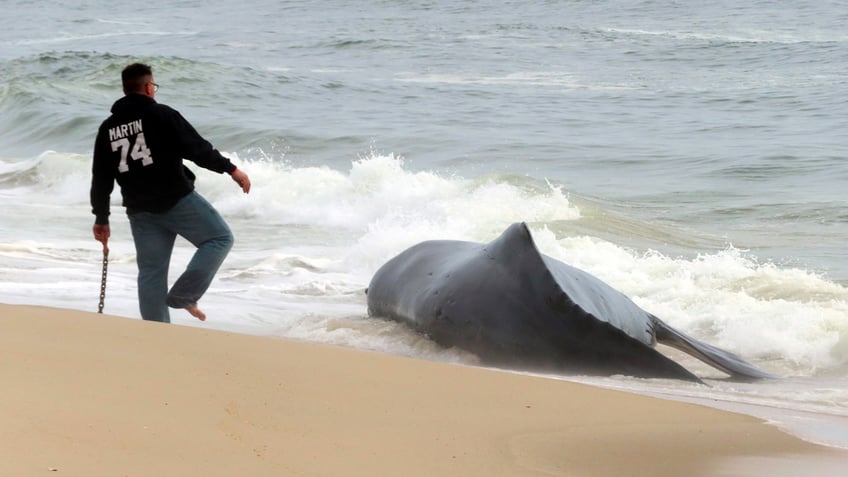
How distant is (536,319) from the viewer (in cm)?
598

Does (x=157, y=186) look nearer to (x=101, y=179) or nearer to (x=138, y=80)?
(x=101, y=179)

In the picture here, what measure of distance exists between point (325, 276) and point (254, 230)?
3.11 metres

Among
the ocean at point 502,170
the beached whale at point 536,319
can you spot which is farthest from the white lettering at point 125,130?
the beached whale at point 536,319

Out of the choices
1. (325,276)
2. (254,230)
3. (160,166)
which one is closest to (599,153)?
(254,230)

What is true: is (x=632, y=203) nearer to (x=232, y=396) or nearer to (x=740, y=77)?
(x=232, y=396)

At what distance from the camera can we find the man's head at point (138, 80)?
6.66m

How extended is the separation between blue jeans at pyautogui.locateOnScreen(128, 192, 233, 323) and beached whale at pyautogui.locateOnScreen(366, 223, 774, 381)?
1091 millimetres

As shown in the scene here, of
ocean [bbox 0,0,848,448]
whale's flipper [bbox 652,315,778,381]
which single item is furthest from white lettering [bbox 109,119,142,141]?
whale's flipper [bbox 652,315,778,381]

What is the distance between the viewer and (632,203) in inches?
581

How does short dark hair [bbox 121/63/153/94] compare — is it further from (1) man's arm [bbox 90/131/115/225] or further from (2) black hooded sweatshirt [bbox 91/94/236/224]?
(1) man's arm [bbox 90/131/115/225]

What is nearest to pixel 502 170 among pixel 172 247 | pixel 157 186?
pixel 172 247

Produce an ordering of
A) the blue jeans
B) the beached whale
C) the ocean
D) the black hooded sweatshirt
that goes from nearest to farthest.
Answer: the beached whale → the black hooded sweatshirt → the blue jeans → the ocean

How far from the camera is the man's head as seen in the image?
666cm

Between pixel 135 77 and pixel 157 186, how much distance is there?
58 centimetres
